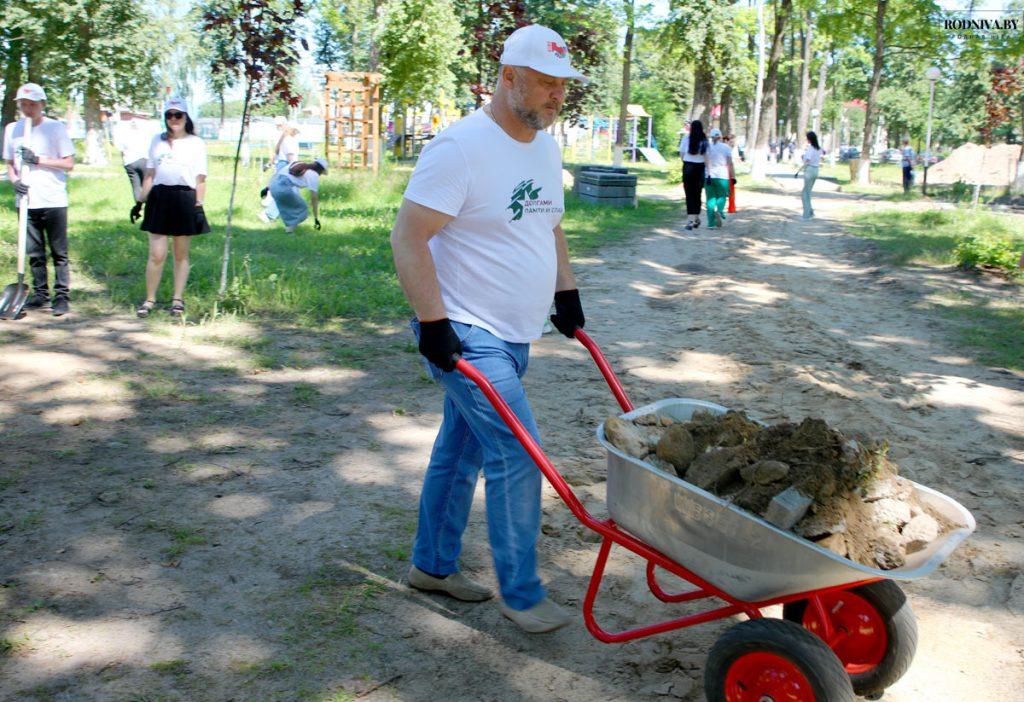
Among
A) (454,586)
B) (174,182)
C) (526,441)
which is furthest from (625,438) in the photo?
(174,182)

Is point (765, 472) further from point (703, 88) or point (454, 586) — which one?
point (703, 88)

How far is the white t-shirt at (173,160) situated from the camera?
303 inches

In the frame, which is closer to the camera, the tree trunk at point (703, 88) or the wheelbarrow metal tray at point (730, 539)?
the wheelbarrow metal tray at point (730, 539)

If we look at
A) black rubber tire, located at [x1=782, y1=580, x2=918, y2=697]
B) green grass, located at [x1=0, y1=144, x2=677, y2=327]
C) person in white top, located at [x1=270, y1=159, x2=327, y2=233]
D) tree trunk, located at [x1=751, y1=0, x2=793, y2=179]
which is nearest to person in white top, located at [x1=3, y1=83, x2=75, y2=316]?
green grass, located at [x1=0, y1=144, x2=677, y2=327]

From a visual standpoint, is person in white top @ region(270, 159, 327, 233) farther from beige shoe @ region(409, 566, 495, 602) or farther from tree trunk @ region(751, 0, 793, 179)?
tree trunk @ region(751, 0, 793, 179)

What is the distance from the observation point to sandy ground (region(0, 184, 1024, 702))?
317 cm

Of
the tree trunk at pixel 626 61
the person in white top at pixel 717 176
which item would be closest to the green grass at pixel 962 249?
the person in white top at pixel 717 176

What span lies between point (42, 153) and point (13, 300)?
1246mm

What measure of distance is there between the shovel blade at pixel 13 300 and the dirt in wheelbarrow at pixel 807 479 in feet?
21.7

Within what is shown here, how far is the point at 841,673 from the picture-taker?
2.53 metres

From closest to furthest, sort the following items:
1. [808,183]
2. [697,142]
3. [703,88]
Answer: [697,142] → [808,183] → [703,88]

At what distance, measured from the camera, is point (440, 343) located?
299 centimetres

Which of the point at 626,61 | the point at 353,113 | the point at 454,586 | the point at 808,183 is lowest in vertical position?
the point at 454,586

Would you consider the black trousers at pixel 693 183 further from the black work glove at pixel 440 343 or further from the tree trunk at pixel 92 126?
the tree trunk at pixel 92 126
